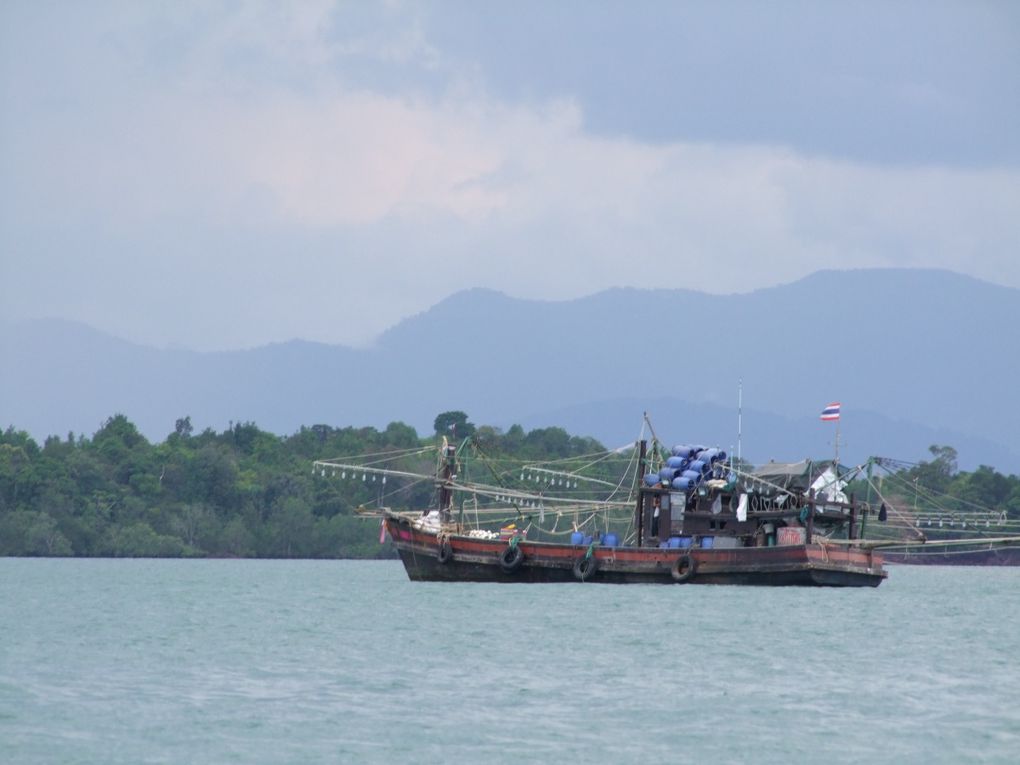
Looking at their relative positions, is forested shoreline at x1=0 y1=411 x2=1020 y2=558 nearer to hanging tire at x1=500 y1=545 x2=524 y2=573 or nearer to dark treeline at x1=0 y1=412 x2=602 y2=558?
dark treeline at x1=0 y1=412 x2=602 y2=558

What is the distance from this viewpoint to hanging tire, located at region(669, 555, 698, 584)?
88.4 meters

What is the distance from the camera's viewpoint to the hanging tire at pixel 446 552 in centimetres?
9044

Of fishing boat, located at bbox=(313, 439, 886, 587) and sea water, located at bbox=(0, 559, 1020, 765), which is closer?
sea water, located at bbox=(0, 559, 1020, 765)

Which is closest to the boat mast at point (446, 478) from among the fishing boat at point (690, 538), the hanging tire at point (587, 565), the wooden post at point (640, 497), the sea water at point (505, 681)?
the fishing boat at point (690, 538)

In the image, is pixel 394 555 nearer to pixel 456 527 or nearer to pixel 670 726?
pixel 456 527

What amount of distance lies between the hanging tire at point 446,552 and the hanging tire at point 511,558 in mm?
2670

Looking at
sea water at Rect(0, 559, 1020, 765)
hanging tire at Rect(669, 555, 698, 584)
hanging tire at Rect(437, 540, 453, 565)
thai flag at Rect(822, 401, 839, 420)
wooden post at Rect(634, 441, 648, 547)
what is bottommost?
sea water at Rect(0, 559, 1020, 765)

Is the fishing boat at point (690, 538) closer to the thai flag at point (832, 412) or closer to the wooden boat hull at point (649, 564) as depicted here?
the wooden boat hull at point (649, 564)

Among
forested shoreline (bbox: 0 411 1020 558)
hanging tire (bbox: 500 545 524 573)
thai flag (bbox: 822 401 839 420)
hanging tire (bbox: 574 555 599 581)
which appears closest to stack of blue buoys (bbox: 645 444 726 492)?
thai flag (bbox: 822 401 839 420)

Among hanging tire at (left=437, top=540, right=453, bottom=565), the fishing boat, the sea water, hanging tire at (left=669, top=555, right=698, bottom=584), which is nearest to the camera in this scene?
the sea water

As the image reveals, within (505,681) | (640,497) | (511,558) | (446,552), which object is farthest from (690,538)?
(505,681)

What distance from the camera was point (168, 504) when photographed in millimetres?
179625

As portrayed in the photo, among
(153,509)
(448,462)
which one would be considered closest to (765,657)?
(448,462)

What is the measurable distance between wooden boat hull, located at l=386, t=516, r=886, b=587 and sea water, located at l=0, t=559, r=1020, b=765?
21.3 feet
